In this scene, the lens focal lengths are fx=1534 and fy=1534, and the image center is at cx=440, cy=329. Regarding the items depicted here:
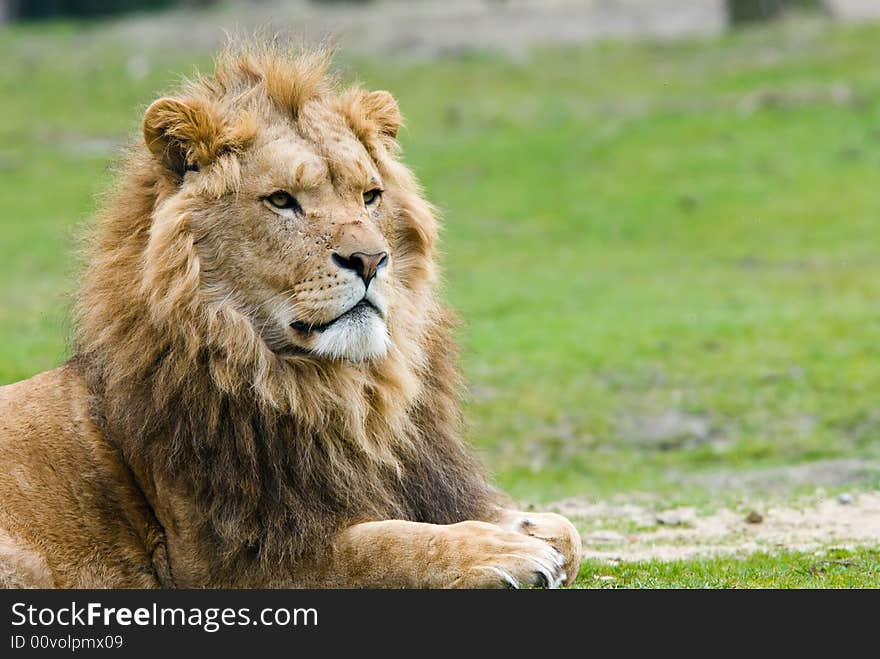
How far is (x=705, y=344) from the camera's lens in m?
13.9

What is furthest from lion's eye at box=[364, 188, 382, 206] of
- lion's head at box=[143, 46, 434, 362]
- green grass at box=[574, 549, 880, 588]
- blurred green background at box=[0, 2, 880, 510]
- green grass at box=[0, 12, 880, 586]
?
green grass at box=[574, 549, 880, 588]

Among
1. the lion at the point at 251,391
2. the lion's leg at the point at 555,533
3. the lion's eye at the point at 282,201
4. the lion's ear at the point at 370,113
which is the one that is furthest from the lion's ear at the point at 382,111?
the lion's leg at the point at 555,533

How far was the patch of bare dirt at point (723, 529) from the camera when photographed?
270 inches

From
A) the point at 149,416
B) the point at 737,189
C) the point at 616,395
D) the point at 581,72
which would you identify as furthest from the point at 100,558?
the point at 581,72

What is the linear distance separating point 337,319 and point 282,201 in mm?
503

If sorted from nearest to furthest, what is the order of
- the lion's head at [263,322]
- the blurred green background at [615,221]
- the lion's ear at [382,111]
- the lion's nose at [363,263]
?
the lion's nose at [363,263], the lion's head at [263,322], the lion's ear at [382,111], the blurred green background at [615,221]

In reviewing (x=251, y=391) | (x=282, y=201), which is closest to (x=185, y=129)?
(x=282, y=201)

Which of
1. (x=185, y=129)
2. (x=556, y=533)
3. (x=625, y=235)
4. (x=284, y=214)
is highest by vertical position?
(x=185, y=129)

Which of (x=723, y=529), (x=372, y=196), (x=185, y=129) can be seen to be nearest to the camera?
(x=185, y=129)

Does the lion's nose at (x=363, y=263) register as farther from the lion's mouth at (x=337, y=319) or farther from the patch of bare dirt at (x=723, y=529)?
the patch of bare dirt at (x=723, y=529)

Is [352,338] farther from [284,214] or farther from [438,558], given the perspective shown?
[438,558]

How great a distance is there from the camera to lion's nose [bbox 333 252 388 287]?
17.4 ft

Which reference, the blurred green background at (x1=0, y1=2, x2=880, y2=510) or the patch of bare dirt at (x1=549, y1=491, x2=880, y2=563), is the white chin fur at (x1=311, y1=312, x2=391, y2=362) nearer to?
the blurred green background at (x1=0, y1=2, x2=880, y2=510)

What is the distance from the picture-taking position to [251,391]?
18.0 feet
